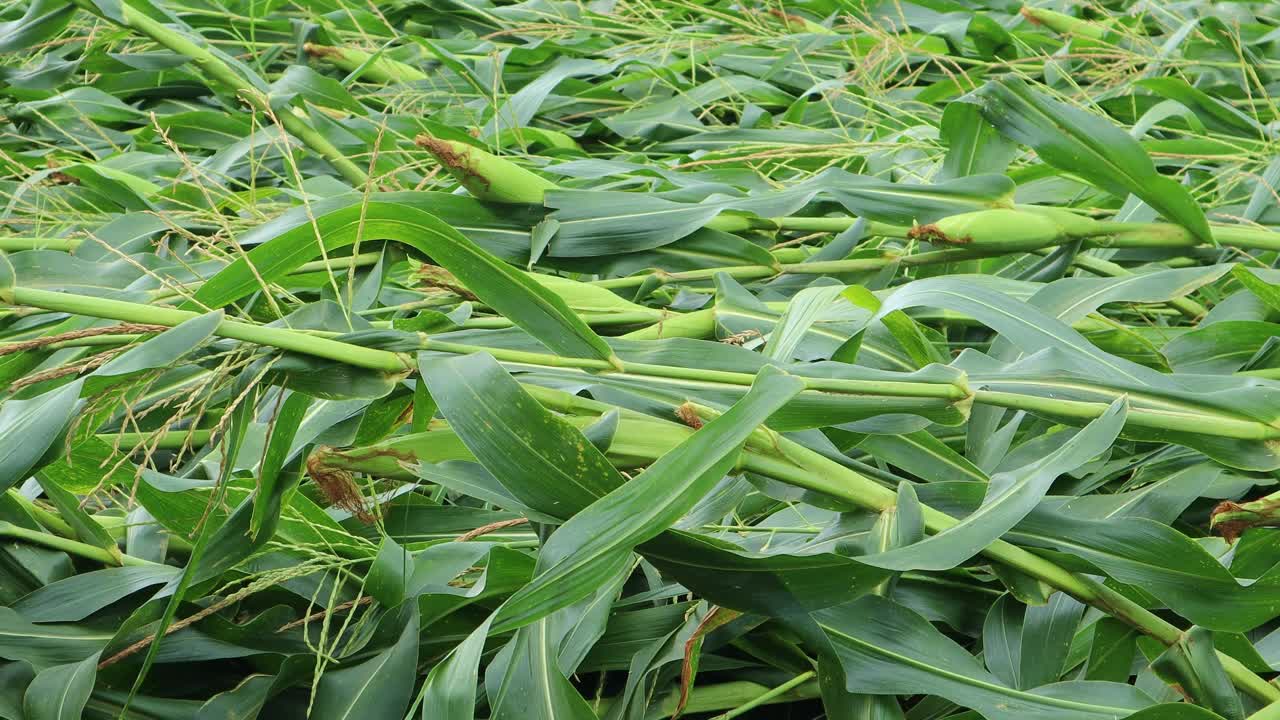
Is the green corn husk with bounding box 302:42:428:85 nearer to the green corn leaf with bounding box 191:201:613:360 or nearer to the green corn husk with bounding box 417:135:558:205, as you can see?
the green corn husk with bounding box 417:135:558:205

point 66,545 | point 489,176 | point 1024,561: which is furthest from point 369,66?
point 1024,561

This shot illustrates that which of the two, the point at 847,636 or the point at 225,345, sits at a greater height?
the point at 225,345

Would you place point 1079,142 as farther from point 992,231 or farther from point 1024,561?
point 1024,561

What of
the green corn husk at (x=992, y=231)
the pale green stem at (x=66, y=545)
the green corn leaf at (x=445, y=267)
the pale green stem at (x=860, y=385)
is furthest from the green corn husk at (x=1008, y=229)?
the pale green stem at (x=66, y=545)

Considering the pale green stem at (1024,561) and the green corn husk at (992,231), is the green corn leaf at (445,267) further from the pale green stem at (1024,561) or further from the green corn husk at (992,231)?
the green corn husk at (992,231)

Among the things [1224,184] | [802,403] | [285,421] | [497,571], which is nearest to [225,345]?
[285,421]

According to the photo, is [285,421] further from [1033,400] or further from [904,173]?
[904,173]

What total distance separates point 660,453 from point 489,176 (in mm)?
321

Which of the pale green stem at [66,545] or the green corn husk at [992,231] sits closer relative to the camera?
the pale green stem at [66,545]

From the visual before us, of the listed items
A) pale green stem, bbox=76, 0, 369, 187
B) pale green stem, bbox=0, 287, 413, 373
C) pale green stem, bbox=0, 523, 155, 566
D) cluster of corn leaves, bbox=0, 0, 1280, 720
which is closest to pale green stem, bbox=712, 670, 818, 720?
cluster of corn leaves, bbox=0, 0, 1280, 720

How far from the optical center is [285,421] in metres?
0.57

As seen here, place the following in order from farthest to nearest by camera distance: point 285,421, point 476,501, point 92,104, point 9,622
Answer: point 92,104
point 476,501
point 9,622
point 285,421

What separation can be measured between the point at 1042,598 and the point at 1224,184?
60cm

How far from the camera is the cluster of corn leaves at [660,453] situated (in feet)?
1.79
